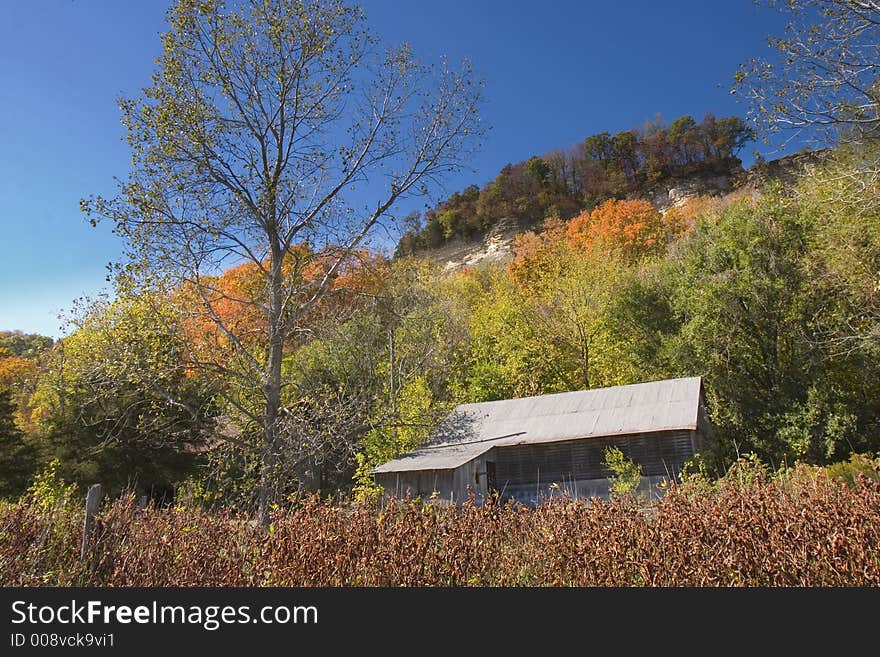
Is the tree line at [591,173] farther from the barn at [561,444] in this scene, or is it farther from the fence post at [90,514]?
the fence post at [90,514]

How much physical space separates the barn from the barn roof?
35 mm

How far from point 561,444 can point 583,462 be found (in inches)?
37.8

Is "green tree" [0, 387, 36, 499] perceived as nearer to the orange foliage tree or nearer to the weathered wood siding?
→ the weathered wood siding

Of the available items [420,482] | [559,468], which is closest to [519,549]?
[420,482]

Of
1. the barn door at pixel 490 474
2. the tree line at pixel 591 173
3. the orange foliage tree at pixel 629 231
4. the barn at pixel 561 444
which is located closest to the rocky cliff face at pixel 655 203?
the tree line at pixel 591 173

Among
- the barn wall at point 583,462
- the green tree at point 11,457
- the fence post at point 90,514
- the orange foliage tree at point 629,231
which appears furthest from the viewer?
the orange foliage tree at point 629,231

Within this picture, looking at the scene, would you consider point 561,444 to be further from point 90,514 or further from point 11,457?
point 11,457

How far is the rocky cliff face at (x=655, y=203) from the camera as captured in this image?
60438mm

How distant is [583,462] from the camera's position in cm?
1961

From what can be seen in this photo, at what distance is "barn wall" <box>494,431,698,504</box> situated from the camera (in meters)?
18.7

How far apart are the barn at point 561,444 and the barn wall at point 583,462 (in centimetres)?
3

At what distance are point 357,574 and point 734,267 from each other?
23.4 m

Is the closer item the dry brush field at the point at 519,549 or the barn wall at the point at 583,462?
the dry brush field at the point at 519,549

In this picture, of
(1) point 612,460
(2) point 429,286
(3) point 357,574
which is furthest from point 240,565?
(2) point 429,286
